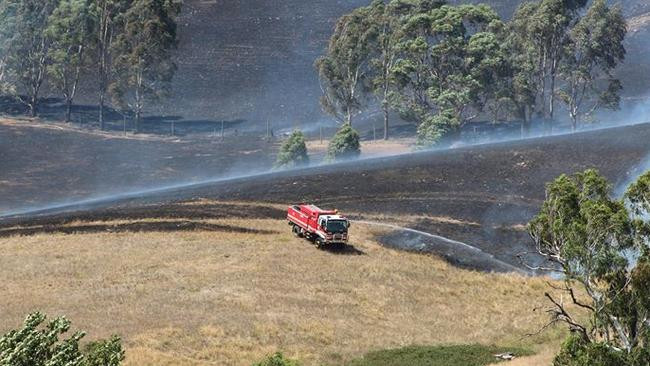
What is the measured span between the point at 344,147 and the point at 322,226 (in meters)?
50.5

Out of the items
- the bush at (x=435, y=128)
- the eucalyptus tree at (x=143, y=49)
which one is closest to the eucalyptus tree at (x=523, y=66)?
the bush at (x=435, y=128)

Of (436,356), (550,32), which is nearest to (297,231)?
(436,356)

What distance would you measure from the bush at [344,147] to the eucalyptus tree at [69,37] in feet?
147

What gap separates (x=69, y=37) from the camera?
13000cm

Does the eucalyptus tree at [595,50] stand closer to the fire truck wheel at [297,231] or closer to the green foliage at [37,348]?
the fire truck wheel at [297,231]

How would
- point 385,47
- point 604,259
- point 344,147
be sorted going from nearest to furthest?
point 604,259, point 344,147, point 385,47

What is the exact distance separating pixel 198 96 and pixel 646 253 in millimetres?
133442

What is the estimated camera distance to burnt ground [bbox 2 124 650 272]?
69.8m

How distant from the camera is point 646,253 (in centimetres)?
2708

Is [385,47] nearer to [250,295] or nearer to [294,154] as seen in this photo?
[294,154]

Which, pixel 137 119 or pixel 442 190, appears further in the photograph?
pixel 137 119

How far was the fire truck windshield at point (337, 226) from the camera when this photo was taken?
5753 centimetres

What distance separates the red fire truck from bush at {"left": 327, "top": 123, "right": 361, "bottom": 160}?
154 ft

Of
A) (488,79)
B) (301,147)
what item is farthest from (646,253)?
(488,79)
